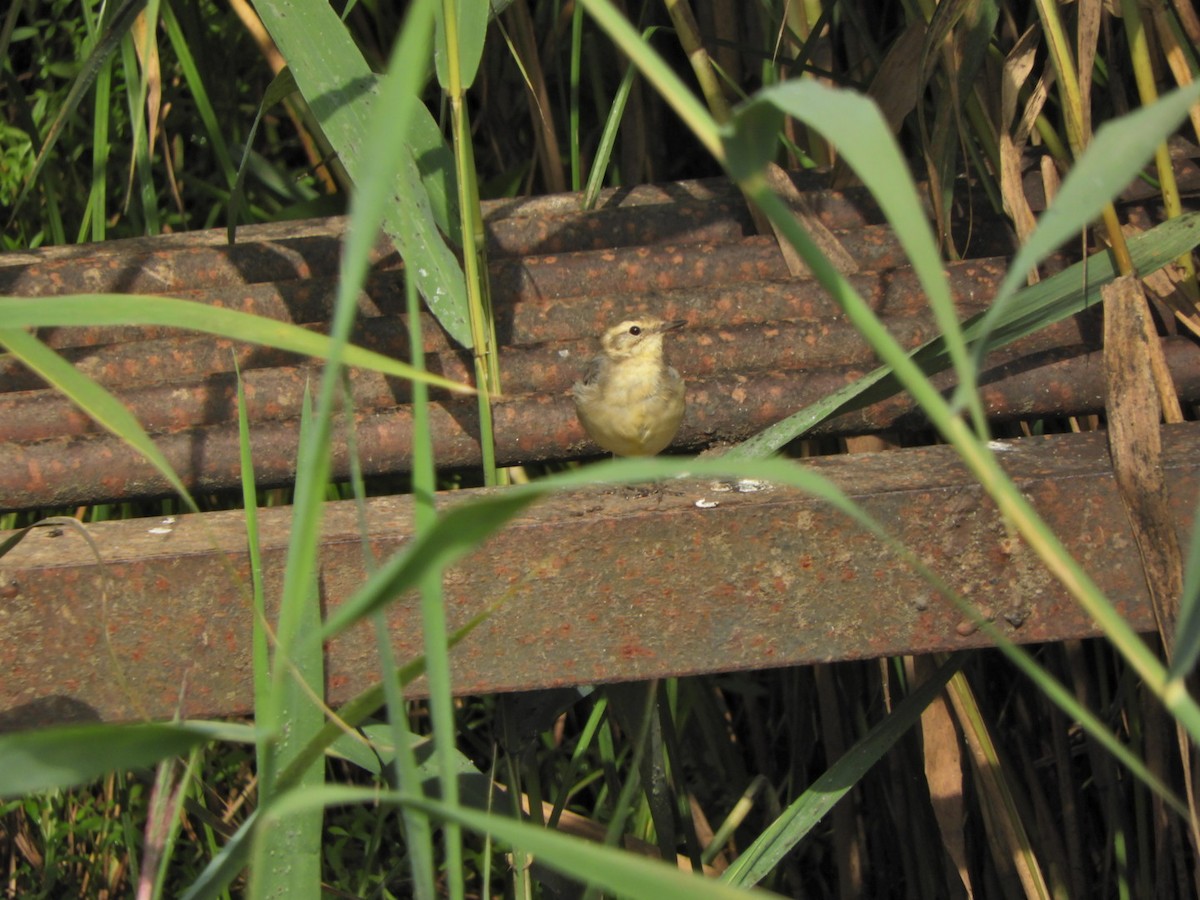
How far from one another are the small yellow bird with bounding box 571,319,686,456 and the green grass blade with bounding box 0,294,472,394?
49.9 inches

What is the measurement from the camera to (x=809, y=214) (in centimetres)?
256

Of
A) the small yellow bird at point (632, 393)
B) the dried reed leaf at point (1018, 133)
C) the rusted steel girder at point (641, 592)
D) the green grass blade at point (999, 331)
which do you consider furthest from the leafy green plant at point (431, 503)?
the dried reed leaf at point (1018, 133)

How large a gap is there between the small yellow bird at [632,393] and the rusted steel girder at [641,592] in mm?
751

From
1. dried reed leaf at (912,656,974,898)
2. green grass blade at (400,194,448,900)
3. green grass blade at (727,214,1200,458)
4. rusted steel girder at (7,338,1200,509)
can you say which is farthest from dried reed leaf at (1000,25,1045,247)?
green grass blade at (400,194,448,900)

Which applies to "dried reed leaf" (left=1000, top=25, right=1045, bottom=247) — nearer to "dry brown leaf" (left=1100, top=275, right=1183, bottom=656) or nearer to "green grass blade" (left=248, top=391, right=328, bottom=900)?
"dry brown leaf" (left=1100, top=275, right=1183, bottom=656)

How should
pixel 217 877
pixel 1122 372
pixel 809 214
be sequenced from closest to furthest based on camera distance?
pixel 217 877 < pixel 1122 372 < pixel 809 214

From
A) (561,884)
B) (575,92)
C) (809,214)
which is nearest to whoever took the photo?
(561,884)

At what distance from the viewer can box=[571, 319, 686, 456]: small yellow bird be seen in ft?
8.07

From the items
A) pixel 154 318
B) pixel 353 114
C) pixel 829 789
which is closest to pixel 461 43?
pixel 353 114

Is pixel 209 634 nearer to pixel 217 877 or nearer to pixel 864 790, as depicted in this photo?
pixel 217 877

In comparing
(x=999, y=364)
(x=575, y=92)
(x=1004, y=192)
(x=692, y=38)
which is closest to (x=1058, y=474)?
(x=999, y=364)

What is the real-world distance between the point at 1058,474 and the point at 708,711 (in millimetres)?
1901

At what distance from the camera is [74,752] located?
989 millimetres

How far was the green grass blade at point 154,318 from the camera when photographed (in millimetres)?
1092
